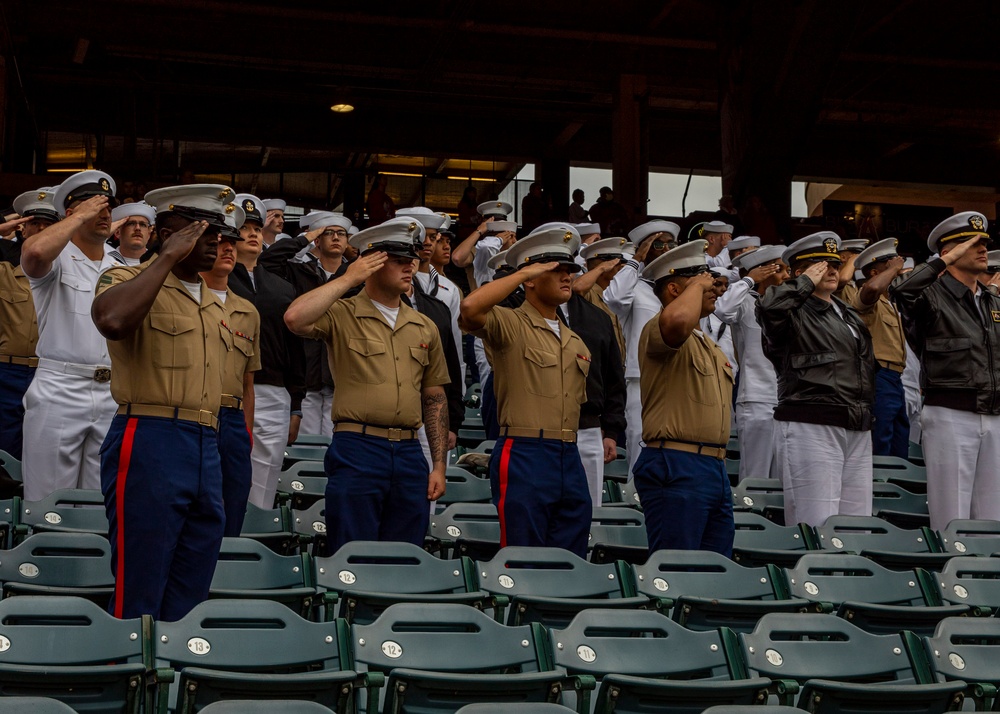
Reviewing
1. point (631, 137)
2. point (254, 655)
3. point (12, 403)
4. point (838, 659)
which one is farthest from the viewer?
point (631, 137)

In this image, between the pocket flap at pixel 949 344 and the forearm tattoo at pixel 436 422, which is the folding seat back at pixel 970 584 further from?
the forearm tattoo at pixel 436 422

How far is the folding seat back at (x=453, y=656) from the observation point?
3322 millimetres

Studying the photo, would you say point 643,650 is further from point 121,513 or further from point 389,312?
point 389,312

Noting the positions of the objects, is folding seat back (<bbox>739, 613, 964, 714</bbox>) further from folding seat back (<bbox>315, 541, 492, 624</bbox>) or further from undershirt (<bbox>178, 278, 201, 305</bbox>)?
undershirt (<bbox>178, 278, 201, 305</bbox>)

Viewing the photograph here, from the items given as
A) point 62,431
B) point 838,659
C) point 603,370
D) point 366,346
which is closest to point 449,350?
point 603,370

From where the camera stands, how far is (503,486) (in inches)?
213

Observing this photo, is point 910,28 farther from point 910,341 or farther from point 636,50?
point 910,341

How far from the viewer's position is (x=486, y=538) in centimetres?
551

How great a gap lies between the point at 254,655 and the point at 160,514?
73 cm

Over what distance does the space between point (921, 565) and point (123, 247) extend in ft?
14.7

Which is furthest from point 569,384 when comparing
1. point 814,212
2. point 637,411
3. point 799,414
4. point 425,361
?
point 814,212

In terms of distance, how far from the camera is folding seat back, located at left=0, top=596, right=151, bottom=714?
3.12 metres

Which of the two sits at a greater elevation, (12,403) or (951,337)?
(951,337)

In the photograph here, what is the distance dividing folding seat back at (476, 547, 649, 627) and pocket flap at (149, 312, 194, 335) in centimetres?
139
